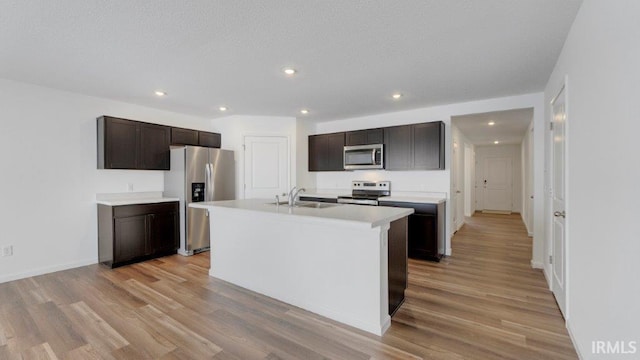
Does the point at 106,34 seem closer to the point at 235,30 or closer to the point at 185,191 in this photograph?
the point at 235,30

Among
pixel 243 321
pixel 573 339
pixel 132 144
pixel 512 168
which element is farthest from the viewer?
pixel 512 168

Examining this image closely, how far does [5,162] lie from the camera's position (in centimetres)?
335

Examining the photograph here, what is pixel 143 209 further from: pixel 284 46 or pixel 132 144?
pixel 284 46

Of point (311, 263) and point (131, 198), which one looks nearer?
point (311, 263)

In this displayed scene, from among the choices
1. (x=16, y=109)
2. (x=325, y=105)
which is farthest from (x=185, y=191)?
(x=325, y=105)

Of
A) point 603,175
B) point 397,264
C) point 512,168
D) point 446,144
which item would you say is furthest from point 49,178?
point 512,168

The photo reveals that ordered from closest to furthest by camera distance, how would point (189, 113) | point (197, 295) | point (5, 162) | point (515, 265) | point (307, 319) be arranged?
point (307, 319)
point (197, 295)
point (5, 162)
point (515, 265)
point (189, 113)

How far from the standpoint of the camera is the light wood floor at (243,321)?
2.00m

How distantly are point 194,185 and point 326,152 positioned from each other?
2455 millimetres

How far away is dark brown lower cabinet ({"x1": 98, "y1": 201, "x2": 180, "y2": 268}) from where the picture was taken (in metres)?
3.84

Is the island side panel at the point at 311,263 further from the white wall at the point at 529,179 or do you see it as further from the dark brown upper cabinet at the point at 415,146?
the white wall at the point at 529,179

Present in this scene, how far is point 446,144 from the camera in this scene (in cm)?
443

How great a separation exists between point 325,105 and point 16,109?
3.94m

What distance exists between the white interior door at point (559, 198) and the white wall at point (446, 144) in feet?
3.14
